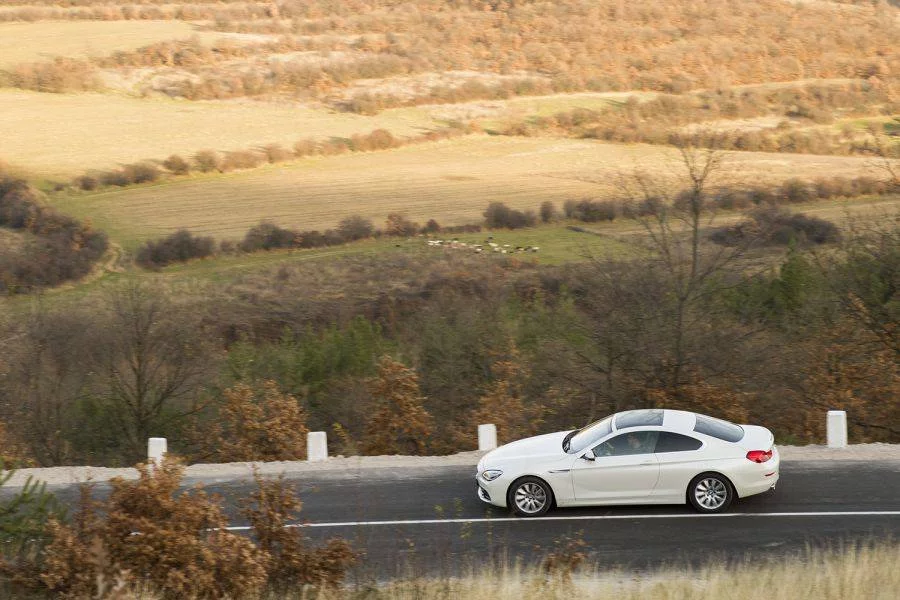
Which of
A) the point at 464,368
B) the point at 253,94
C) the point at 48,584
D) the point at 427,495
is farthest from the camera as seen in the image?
the point at 253,94

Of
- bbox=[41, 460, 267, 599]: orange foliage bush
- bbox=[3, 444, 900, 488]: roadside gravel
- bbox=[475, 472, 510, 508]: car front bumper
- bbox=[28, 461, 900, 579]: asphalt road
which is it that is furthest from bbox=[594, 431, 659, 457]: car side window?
bbox=[41, 460, 267, 599]: orange foliage bush

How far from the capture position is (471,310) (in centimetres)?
3238

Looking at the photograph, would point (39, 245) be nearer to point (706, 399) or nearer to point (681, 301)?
point (681, 301)

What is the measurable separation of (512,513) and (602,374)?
9796 millimetres

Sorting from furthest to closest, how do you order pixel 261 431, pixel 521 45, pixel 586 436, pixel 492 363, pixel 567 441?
pixel 521 45, pixel 492 363, pixel 261 431, pixel 567 441, pixel 586 436

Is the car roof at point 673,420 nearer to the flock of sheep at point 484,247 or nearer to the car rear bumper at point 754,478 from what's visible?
the car rear bumper at point 754,478

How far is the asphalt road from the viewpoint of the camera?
12.6 meters

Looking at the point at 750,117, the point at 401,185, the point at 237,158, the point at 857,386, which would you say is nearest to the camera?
the point at 857,386

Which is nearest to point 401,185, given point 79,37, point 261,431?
point 79,37

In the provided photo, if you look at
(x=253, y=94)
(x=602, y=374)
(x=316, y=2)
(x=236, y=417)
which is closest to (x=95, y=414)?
(x=236, y=417)

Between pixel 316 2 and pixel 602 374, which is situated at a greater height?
pixel 316 2

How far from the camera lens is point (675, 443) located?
13992mm

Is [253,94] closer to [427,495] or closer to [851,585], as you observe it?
[427,495]

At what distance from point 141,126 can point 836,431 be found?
204ft
